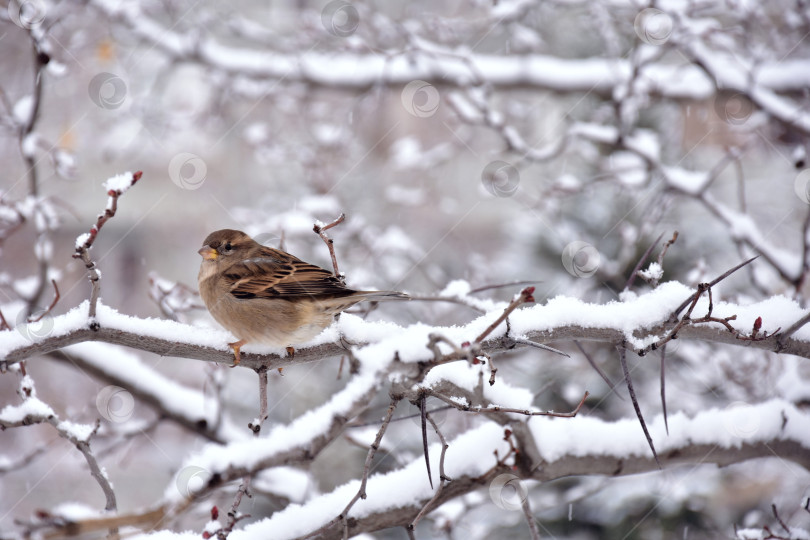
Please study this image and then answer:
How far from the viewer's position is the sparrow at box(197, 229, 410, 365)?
2.50 metres

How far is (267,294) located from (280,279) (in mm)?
94

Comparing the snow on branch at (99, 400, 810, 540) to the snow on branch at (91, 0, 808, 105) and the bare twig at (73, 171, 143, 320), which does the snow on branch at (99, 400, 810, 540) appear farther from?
the snow on branch at (91, 0, 808, 105)

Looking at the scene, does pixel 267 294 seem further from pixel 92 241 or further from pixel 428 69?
pixel 428 69

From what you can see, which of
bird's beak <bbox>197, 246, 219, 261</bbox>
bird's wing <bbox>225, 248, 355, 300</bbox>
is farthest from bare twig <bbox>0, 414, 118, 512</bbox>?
bird's beak <bbox>197, 246, 219, 261</bbox>

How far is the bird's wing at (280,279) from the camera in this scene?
2639 mm

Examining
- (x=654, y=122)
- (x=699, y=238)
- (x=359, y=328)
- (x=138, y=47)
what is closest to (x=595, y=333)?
(x=359, y=328)

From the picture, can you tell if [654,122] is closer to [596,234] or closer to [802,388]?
[596,234]

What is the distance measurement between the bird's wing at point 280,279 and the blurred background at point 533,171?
0.49 metres

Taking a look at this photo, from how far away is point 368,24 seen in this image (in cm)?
556

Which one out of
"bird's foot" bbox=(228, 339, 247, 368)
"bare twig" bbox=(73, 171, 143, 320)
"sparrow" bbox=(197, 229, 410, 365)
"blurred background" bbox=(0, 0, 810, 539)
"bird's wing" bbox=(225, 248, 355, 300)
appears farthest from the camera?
"blurred background" bbox=(0, 0, 810, 539)

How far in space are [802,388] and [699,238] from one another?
2.22 meters

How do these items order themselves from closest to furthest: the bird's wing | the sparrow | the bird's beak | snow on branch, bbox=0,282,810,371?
snow on branch, bbox=0,282,810,371
the sparrow
the bird's wing
the bird's beak

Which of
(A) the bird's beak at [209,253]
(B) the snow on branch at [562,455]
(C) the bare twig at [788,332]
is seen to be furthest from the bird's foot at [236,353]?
(C) the bare twig at [788,332]

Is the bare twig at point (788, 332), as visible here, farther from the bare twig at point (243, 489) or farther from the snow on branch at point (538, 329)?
the bare twig at point (243, 489)
